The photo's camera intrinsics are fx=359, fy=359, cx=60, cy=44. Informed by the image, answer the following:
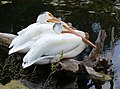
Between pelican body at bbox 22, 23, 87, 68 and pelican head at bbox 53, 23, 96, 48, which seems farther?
pelican head at bbox 53, 23, 96, 48

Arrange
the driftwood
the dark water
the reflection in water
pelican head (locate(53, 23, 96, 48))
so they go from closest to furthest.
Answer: the driftwood → the reflection in water → pelican head (locate(53, 23, 96, 48)) → the dark water

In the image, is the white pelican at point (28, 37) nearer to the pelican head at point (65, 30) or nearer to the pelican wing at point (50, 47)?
the pelican head at point (65, 30)

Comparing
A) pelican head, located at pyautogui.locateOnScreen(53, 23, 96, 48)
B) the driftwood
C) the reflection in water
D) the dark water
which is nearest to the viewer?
the driftwood

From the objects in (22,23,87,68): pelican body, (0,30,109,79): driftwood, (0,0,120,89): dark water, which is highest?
(22,23,87,68): pelican body

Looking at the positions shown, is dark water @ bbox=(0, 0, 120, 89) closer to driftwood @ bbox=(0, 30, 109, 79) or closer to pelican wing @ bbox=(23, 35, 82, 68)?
driftwood @ bbox=(0, 30, 109, 79)

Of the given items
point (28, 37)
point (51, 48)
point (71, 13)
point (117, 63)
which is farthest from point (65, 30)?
point (71, 13)

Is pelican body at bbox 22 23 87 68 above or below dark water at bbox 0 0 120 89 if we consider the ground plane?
above

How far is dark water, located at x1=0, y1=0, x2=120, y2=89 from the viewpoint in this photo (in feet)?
35.0

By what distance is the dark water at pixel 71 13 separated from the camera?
1067cm

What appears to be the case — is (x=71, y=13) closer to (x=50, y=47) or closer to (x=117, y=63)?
(x=117, y=63)

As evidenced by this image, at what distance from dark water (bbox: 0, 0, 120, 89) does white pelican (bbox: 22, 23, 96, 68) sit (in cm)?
193

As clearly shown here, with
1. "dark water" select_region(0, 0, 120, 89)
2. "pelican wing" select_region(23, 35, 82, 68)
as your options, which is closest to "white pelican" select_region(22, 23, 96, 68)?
"pelican wing" select_region(23, 35, 82, 68)

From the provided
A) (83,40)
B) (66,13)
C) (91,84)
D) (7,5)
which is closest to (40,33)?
(83,40)

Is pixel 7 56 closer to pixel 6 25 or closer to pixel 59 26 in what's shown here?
pixel 59 26
